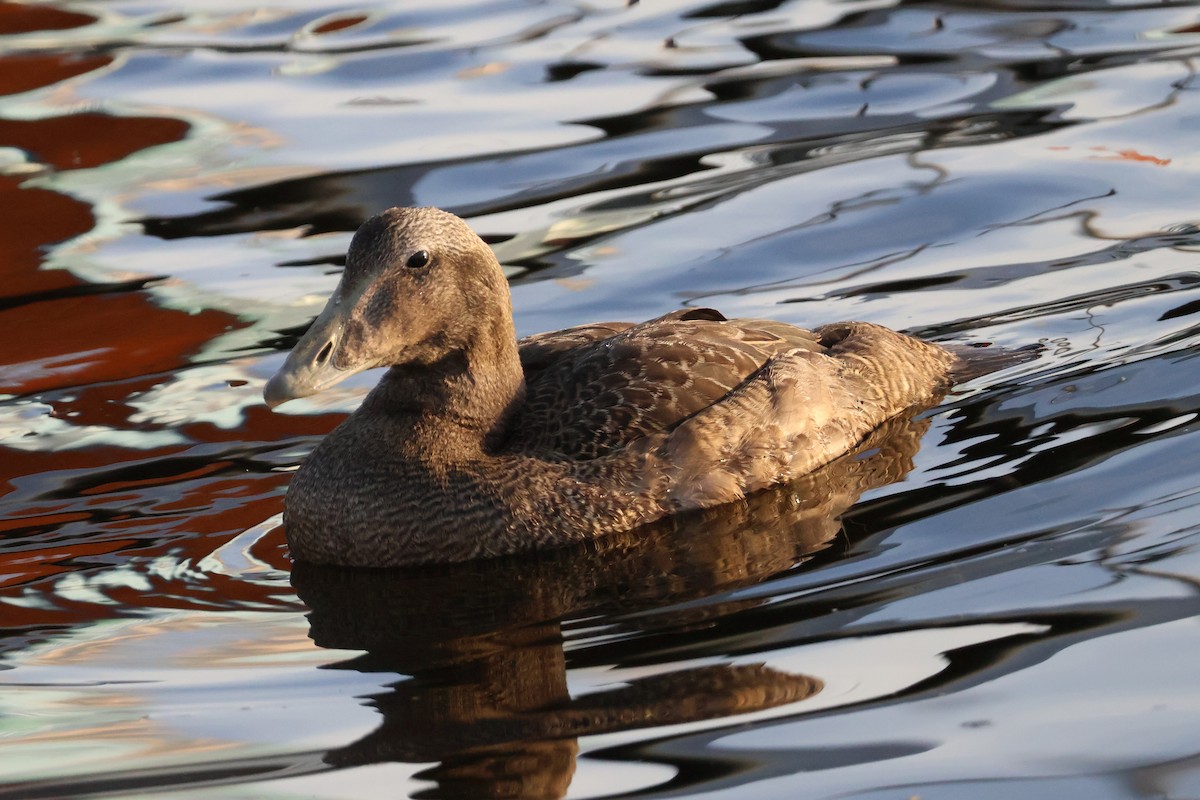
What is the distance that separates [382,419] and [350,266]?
2.15ft

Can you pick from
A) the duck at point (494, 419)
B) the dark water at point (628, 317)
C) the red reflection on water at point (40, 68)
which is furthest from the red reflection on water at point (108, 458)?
the red reflection on water at point (40, 68)

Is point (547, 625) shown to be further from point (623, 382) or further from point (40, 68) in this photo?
point (40, 68)

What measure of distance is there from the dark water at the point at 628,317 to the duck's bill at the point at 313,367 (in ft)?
2.37

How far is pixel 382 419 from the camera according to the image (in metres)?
7.05

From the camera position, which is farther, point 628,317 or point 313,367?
point 628,317

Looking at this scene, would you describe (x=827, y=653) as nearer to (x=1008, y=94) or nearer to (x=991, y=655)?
(x=991, y=655)

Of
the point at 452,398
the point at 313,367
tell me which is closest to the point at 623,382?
the point at 452,398

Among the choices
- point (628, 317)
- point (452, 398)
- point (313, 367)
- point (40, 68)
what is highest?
point (40, 68)

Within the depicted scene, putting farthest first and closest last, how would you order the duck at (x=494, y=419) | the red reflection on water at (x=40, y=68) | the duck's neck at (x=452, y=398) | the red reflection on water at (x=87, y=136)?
the red reflection on water at (x=40, y=68) < the red reflection on water at (x=87, y=136) < the duck's neck at (x=452, y=398) < the duck at (x=494, y=419)

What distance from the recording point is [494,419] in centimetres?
709

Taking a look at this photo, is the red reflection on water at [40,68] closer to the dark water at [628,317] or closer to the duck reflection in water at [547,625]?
the dark water at [628,317]

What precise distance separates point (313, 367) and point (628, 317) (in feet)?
10.6

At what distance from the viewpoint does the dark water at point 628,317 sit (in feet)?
16.5

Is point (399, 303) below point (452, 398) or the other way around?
the other way around
